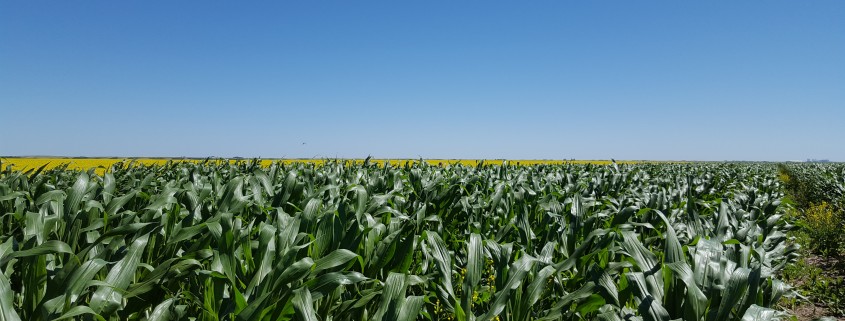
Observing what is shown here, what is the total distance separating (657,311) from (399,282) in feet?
3.03

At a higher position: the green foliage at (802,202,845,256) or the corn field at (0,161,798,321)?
the corn field at (0,161,798,321)

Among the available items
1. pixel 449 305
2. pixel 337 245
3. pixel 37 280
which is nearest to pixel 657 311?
pixel 449 305

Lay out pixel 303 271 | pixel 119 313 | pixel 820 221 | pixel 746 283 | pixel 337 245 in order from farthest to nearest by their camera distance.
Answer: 1. pixel 820 221
2. pixel 337 245
3. pixel 119 313
4. pixel 303 271
5. pixel 746 283

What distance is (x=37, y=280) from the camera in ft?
6.69

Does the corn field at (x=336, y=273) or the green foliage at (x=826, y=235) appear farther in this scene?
the green foliage at (x=826, y=235)

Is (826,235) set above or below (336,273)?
below

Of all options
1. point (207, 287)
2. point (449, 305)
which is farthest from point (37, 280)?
point (449, 305)

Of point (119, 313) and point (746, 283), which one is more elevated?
point (746, 283)

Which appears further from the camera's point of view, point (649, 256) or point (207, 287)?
point (649, 256)

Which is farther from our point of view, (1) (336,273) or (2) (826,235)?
(2) (826,235)

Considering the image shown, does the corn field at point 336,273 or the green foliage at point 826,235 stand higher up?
the corn field at point 336,273

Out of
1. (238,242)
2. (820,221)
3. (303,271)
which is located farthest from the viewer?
(820,221)

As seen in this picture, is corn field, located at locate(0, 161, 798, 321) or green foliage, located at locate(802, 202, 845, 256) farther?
green foliage, located at locate(802, 202, 845, 256)

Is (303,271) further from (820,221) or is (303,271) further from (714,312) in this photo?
(820,221)
